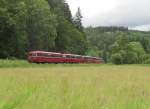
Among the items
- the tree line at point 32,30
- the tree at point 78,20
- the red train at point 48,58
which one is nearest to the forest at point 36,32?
the tree line at point 32,30

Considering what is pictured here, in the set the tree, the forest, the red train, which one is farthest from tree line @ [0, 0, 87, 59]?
the tree

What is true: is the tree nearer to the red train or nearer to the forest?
the forest

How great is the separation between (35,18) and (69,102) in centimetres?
8902

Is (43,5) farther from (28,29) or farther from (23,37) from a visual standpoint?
(23,37)

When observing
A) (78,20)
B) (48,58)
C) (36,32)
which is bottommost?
(48,58)

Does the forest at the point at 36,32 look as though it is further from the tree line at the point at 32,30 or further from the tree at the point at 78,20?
the tree at the point at 78,20

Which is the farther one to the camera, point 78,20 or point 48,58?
point 78,20

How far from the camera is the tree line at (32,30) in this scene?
8050 cm

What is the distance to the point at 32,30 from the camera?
95.2 m

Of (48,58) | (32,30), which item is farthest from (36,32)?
(48,58)

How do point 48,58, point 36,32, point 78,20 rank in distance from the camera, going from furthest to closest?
point 78,20
point 36,32
point 48,58

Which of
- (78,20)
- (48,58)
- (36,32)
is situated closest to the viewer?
(48,58)

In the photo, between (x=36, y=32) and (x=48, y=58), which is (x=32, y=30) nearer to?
(x=36, y=32)

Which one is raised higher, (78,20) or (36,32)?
(78,20)
